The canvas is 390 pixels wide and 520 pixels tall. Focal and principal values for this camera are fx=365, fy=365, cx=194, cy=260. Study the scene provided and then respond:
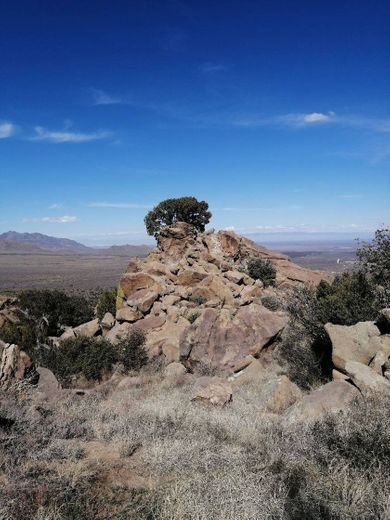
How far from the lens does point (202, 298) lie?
18672 mm

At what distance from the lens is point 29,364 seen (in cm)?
946

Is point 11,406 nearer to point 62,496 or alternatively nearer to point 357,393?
point 62,496

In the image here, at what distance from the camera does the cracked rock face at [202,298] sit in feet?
43.8

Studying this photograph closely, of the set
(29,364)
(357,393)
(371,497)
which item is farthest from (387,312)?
(29,364)

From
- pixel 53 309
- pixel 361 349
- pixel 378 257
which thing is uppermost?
pixel 378 257

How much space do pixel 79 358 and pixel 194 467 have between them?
34.9 ft

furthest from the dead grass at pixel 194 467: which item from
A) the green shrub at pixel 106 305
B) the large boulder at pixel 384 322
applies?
the green shrub at pixel 106 305

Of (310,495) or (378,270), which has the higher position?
(378,270)

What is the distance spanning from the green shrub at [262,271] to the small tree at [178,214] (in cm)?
1285

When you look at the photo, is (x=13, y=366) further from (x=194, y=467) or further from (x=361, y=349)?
(x=361, y=349)

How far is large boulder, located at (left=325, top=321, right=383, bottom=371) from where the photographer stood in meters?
8.77

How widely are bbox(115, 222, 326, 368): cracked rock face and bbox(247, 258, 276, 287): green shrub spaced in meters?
0.76

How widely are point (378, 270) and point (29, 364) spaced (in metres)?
11.7

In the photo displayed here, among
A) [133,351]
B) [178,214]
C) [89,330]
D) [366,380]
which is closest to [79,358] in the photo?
[133,351]
